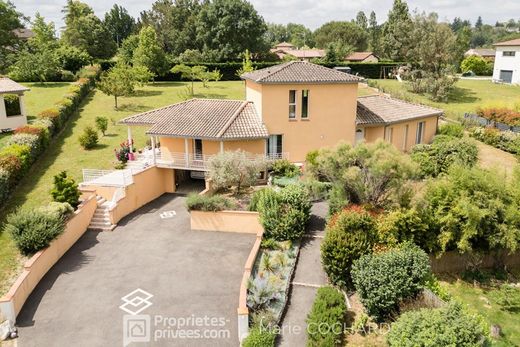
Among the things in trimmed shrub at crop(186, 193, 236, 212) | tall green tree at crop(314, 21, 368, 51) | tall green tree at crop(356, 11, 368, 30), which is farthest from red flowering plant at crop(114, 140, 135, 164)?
tall green tree at crop(356, 11, 368, 30)

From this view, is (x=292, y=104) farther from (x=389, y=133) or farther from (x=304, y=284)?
(x=304, y=284)

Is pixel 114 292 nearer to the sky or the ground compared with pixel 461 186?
nearer to the ground

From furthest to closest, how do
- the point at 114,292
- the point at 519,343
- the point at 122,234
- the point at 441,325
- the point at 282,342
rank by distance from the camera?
the point at 122,234, the point at 114,292, the point at 519,343, the point at 282,342, the point at 441,325

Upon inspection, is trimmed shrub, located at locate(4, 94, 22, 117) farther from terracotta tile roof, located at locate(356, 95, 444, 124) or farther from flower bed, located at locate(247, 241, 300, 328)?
terracotta tile roof, located at locate(356, 95, 444, 124)

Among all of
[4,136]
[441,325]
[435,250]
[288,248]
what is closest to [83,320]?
[288,248]

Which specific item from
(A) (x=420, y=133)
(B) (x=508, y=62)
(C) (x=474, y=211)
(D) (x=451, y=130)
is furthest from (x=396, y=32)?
(C) (x=474, y=211)

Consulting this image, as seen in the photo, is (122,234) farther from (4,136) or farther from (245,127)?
(4,136)

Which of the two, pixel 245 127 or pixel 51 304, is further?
pixel 245 127
